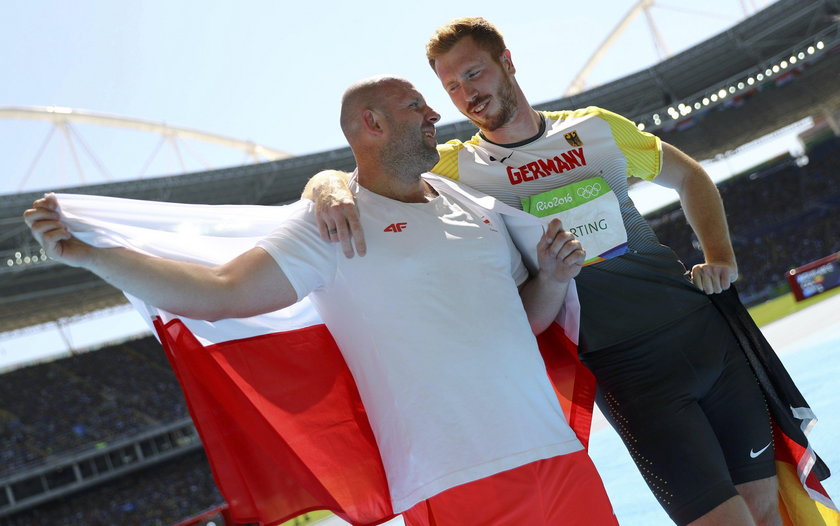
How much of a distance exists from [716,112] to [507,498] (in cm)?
3362

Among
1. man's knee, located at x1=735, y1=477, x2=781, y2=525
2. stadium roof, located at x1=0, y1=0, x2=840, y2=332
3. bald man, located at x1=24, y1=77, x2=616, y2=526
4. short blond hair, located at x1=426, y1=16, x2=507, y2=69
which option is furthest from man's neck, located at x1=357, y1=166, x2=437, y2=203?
stadium roof, located at x1=0, y1=0, x2=840, y2=332

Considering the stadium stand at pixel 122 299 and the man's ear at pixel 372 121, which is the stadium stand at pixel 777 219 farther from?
the man's ear at pixel 372 121

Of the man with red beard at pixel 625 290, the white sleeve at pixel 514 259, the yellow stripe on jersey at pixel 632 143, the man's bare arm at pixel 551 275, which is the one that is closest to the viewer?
the man's bare arm at pixel 551 275

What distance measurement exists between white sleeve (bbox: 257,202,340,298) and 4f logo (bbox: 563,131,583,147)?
3.88 feet

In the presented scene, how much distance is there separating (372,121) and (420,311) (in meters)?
0.65

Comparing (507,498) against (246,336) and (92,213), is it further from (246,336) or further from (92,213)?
(92,213)

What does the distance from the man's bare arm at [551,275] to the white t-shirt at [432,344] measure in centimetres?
16

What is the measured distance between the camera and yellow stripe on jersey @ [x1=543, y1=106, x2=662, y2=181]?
3125mm

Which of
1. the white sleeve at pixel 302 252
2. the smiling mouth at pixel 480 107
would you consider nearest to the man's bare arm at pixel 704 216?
the smiling mouth at pixel 480 107

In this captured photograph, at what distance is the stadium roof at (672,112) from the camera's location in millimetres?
23594

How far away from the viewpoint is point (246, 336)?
2545mm

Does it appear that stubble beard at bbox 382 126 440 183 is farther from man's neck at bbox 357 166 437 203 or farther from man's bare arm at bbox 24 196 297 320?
man's bare arm at bbox 24 196 297 320

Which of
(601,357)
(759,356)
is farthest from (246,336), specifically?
(759,356)

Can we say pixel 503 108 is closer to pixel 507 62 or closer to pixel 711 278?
pixel 507 62
